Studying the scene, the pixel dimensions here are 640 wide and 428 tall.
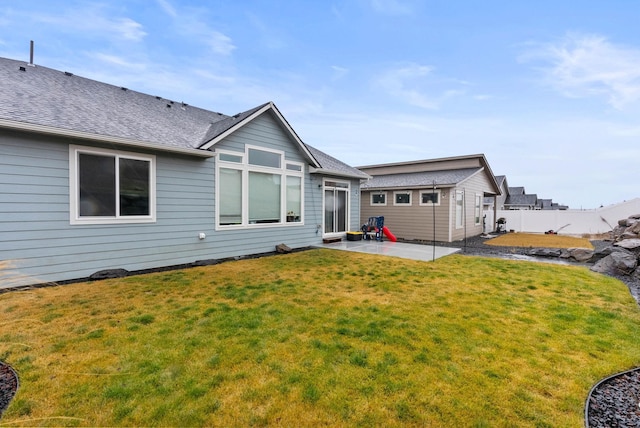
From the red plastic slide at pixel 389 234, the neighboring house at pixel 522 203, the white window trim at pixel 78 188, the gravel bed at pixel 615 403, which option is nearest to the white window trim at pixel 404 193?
the red plastic slide at pixel 389 234

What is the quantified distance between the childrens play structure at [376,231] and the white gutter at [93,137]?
8058 millimetres

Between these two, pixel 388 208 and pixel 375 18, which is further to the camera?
pixel 388 208

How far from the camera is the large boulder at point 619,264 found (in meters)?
7.09

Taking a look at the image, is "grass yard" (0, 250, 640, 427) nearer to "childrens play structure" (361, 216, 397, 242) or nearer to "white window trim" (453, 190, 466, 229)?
"childrens play structure" (361, 216, 397, 242)

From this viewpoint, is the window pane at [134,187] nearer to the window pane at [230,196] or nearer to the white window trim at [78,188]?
the white window trim at [78,188]

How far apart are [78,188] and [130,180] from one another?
919mm

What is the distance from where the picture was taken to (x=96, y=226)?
5879 millimetres

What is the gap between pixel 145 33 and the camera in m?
10.1

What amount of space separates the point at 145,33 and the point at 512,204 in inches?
1710

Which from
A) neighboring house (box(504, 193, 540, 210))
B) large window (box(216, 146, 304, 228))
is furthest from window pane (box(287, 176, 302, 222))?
neighboring house (box(504, 193, 540, 210))

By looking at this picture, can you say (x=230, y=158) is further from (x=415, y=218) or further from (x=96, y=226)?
(x=415, y=218)

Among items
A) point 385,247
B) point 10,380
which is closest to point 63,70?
point 10,380

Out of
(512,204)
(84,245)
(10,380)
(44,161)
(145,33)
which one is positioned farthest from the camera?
(512,204)

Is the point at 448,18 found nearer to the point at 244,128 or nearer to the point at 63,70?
the point at 244,128
